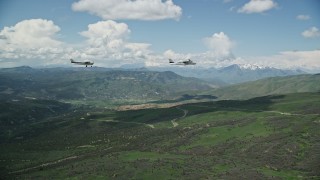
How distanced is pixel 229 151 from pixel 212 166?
1181 inches

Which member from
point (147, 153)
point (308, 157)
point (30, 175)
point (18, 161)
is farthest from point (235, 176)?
point (18, 161)

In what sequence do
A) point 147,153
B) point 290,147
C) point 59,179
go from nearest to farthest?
point 59,179 < point 290,147 < point 147,153

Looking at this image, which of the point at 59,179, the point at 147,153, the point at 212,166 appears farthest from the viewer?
the point at 147,153

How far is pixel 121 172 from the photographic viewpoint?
152750mm

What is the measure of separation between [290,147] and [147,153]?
67.4 meters

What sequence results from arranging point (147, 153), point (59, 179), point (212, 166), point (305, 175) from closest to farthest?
point (305, 175) < point (59, 179) < point (212, 166) < point (147, 153)

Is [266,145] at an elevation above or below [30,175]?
→ above

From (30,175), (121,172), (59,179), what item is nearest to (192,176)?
(121,172)

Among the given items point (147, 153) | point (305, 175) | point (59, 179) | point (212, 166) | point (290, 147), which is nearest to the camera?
point (305, 175)

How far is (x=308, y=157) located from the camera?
6383 inches

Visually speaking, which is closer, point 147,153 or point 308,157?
point 308,157

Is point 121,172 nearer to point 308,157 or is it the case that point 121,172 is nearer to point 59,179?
point 59,179

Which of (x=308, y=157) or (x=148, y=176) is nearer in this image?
(x=148, y=176)

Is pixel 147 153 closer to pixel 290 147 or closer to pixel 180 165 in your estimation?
pixel 180 165
